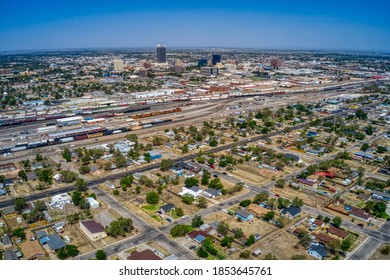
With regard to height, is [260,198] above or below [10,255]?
above

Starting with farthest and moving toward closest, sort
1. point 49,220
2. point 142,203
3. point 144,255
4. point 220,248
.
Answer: point 142,203, point 49,220, point 220,248, point 144,255

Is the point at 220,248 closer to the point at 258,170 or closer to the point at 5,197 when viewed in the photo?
the point at 258,170

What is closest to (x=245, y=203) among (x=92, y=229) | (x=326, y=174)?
(x=326, y=174)

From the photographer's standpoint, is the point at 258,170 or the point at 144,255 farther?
the point at 258,170

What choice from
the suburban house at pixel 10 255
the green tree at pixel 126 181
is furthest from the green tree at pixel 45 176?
the suburban house at pixel 10 255

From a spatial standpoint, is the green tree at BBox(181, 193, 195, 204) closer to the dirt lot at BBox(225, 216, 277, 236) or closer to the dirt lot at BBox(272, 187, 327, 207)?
the dirt lot at BBox(225, 216, 277, 236)

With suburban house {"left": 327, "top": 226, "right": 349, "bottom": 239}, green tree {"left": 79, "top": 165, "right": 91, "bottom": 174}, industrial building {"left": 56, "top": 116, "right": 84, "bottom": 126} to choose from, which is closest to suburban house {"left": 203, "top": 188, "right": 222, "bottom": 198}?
suburban house {"left": 327, "top": 226, "right": 349, "bottom": 239}

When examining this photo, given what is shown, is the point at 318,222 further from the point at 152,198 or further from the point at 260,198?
the point at 152,198

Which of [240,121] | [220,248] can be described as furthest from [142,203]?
[240,121]
